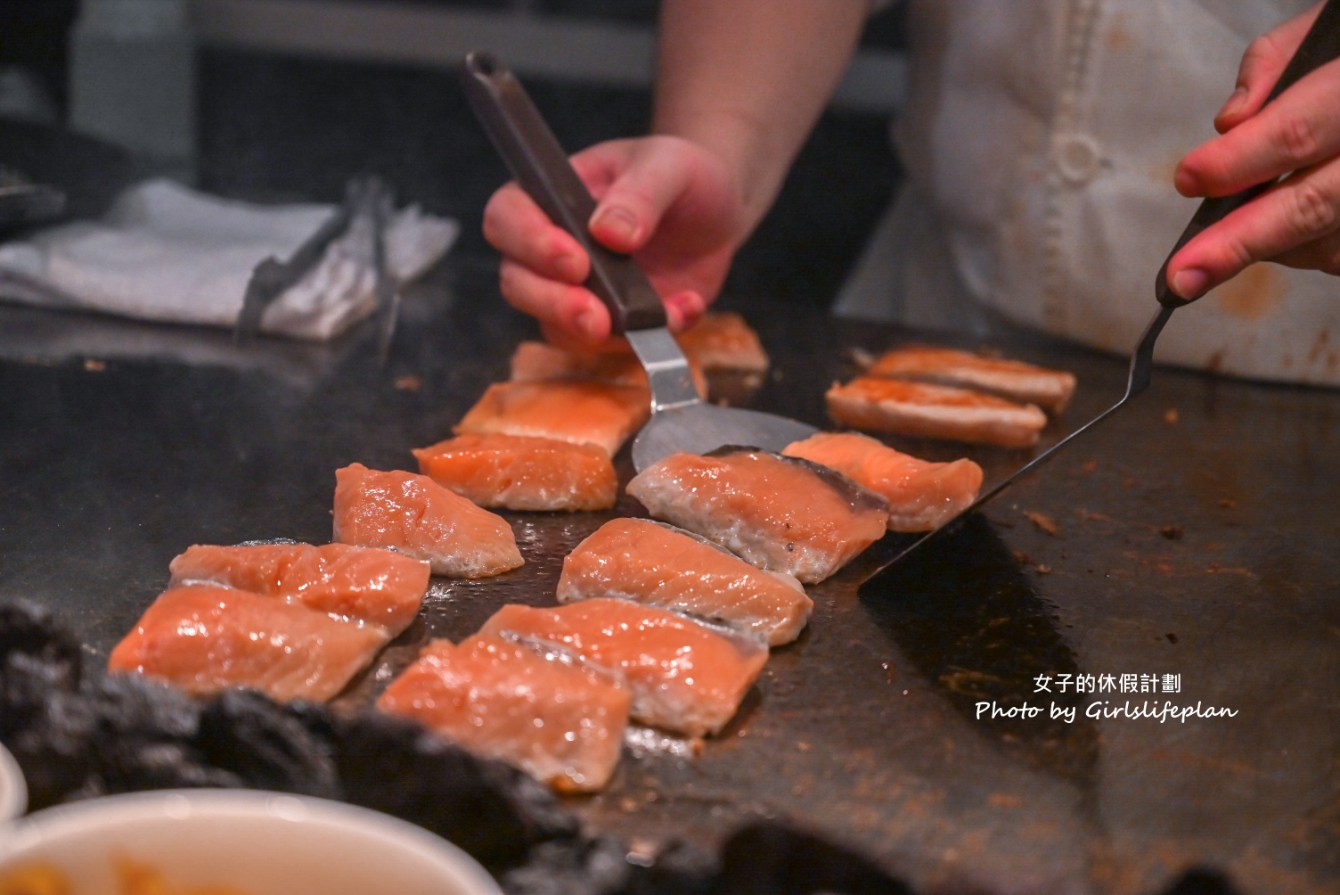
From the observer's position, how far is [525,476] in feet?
6.66

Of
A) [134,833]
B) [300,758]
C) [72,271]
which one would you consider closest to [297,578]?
[300,758]

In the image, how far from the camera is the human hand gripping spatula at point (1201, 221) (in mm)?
1837

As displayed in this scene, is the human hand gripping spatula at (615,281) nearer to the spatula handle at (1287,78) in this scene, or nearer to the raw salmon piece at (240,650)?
the spatula handle at (1287,78)

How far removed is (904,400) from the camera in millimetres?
2477

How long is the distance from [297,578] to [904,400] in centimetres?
131

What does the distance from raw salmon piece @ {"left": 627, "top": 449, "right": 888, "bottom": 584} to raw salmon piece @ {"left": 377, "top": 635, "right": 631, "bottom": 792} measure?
518 mm

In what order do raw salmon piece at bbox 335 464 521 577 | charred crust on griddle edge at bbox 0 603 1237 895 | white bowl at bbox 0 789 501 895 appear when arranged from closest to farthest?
1. white bowl at bbox 0 789 501 895
2. charred crust on griddle edge at bbox 0 603 1237 895
3. raw salmon piece at bbox 335 464 521 577

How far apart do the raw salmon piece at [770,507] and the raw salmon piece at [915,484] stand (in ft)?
0.26

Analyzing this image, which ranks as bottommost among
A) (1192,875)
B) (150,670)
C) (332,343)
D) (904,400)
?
(332,343)

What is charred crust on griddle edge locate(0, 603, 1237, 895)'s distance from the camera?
3.59ft

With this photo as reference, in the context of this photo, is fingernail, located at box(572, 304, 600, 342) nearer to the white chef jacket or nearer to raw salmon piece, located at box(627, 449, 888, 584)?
raw salmon piece, located at box(627, 449, 888, 584)

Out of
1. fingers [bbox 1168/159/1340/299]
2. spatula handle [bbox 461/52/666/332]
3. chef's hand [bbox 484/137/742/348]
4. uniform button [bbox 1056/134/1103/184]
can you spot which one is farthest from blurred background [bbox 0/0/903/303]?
fingers [bbox 1168/159/1340/299]

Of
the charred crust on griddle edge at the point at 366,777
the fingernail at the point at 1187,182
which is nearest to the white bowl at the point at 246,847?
the charred crust on griddle edge at the point at 366,777

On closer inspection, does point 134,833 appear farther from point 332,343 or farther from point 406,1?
point 406,1
